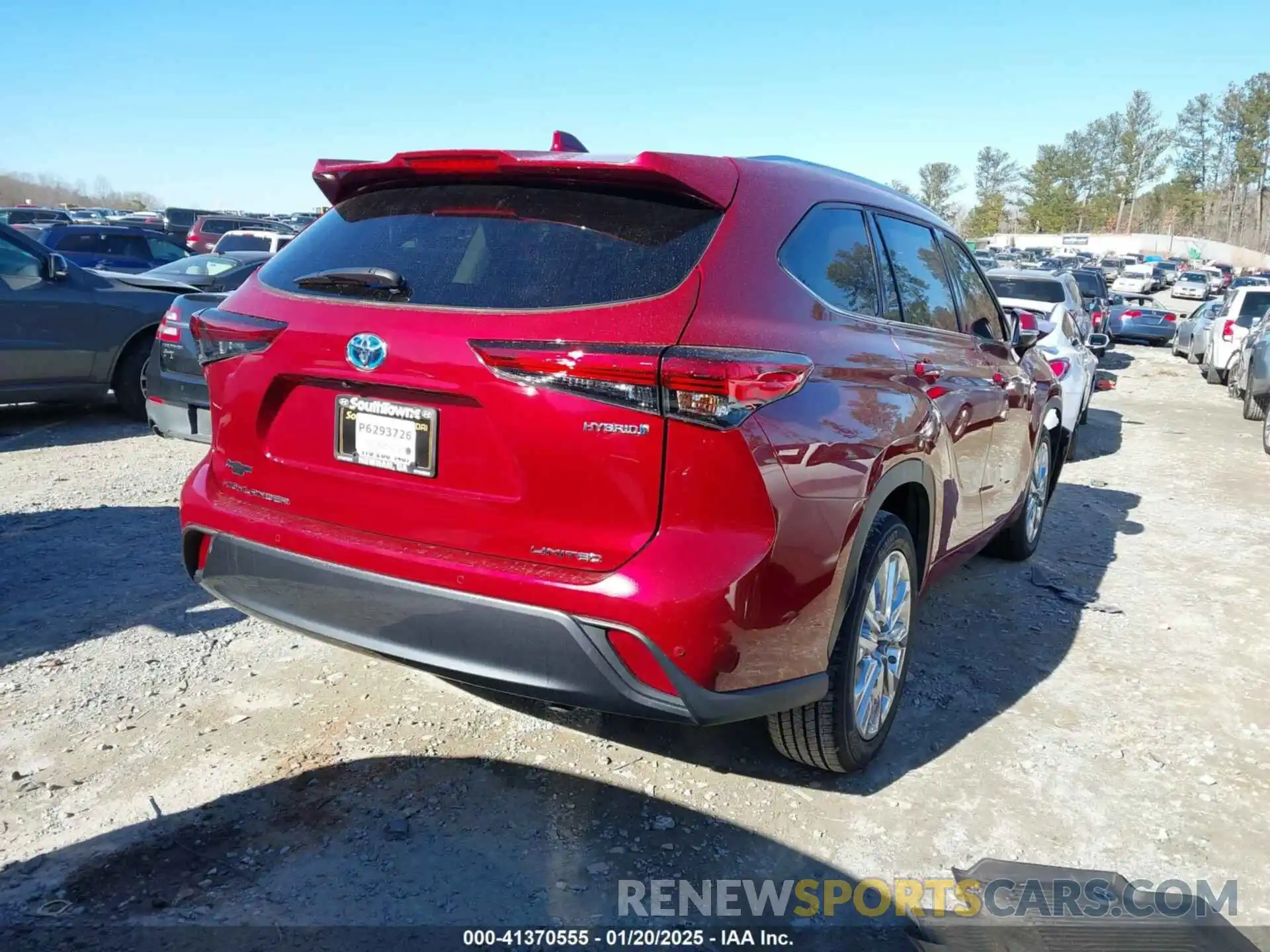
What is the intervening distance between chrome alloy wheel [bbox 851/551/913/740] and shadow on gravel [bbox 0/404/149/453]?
6908mm

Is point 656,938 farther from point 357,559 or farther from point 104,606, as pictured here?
point 104,606

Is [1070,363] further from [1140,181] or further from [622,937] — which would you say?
[1140,181]

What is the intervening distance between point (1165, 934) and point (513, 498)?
2.04 m

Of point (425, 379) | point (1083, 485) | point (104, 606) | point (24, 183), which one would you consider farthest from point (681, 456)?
point (24, 183)

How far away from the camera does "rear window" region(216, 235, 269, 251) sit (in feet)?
64.7

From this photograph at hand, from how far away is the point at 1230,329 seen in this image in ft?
52.7

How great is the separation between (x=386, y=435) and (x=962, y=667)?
2.81 m

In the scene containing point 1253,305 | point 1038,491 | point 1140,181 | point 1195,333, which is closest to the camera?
point 1038,491

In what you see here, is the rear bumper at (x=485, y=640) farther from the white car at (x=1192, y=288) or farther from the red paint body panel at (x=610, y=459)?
the white car at (x=1192, y=288)

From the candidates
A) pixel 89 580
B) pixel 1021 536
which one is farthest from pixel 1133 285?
pixel 89 580

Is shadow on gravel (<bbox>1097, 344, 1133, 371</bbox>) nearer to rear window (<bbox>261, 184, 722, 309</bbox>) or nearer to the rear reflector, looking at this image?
rear window (<bbox>261, 184, 722, 309</bbox>)

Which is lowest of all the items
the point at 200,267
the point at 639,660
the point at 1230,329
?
the point at 639,660

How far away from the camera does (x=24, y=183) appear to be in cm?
10900

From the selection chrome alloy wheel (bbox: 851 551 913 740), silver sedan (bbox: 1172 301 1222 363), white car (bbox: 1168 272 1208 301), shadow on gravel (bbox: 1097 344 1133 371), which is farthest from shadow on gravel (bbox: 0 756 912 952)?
white car (bbox: 1168 272 1208 301)
